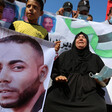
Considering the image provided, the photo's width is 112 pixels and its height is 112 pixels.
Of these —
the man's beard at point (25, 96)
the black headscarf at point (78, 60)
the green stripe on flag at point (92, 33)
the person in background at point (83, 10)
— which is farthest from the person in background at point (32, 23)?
the person in background at point (83, 10)

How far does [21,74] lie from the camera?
4.41 feet

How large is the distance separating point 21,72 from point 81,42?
1.24m

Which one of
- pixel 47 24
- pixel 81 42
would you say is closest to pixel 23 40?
pixel 81 42

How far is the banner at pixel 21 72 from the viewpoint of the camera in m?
1.27

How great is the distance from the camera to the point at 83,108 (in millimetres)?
1728

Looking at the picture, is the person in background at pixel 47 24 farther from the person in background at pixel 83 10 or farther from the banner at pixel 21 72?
the banner at pixel 21 72

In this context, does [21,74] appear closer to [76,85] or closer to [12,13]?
[76,85]

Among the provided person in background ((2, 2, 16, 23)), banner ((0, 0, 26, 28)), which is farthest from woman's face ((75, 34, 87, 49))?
person in background ((2, 2, 16, 23))

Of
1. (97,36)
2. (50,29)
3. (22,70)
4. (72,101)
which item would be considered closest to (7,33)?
(22,70)

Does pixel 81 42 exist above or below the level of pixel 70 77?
above

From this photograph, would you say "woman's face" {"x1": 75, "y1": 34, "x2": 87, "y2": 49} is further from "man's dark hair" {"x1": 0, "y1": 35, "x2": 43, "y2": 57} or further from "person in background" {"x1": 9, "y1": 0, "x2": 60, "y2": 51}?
"man's dark hair" {"x1": 0, "y1": 35, "x2": 43, "y2": 57}

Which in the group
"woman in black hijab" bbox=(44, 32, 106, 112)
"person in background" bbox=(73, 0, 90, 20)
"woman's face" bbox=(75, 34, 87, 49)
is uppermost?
"person in background" bbox=(73, 0, 90, 20)

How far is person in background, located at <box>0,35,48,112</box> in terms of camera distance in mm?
1271

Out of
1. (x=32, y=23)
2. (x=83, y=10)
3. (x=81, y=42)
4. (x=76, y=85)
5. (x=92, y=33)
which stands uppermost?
(x=83, y=10)
